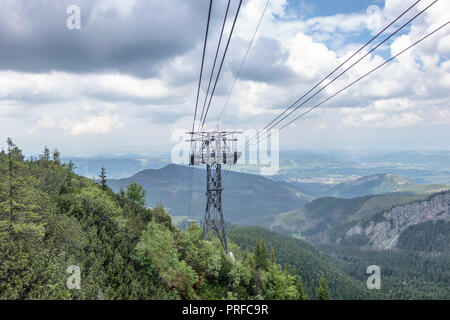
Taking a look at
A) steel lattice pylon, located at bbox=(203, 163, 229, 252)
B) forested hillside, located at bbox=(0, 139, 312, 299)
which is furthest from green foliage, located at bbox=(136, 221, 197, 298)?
steel lattice pylon, located at bbox=(203, 163, 229, 252)

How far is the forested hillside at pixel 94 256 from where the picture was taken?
18875mm

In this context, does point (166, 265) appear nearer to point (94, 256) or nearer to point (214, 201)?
point (94, 256)

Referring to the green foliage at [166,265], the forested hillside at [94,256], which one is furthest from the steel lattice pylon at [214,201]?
the green foliage at [166,265]

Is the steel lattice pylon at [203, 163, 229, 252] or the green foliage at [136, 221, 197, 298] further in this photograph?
the steel lattice pylon at [203, 163, 229, 252]

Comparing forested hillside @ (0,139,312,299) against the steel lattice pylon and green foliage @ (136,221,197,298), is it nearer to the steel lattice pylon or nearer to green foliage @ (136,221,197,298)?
green foliage @ (136,221,197,298)

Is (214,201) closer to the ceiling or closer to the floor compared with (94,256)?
closer to the ceiling

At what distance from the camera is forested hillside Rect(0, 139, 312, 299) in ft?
61.9

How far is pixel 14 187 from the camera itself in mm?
22719

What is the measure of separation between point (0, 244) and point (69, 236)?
205 inches

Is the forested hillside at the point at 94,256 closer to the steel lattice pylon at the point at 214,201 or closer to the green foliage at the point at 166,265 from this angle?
the green foliage at the point at 166,265

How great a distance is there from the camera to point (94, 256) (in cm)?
2338

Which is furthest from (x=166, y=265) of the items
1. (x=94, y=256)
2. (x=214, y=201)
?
(x=214, y=201)
